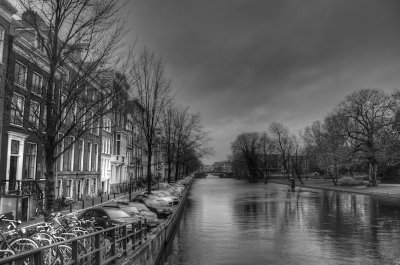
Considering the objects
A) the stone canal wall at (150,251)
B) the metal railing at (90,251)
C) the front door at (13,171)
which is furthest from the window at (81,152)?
the metal railing at (90,251)

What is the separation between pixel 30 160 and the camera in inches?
1141

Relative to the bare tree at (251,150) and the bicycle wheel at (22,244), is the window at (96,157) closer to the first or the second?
the bicycle wheel at (22,244)

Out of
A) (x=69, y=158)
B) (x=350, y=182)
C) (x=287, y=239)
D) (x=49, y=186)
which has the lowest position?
(x=287, y=239)

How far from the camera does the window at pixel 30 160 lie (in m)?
28.3

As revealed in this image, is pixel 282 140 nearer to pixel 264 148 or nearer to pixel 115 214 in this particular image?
pixel 264 148

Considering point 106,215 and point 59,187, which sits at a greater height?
point 59,187

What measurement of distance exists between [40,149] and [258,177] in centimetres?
12130

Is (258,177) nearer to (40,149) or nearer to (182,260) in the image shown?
(40,149)

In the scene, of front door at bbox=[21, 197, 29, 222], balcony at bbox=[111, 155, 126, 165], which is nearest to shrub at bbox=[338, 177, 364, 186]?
balcony at bbox=[111, 155, 126, 165]

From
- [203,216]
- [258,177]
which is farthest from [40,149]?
[258,177]

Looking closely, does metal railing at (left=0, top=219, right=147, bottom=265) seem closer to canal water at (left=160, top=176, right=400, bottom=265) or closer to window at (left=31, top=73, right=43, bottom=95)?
canal water at (left=160, top=176, right=400, bottom=265)

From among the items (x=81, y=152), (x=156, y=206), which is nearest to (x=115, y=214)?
(x=156, y=206)

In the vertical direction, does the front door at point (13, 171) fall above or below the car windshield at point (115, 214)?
above

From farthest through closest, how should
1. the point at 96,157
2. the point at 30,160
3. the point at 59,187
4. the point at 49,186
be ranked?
the point at 96,157, the point at 59,187, the point at 30,160, the point at 49,186
